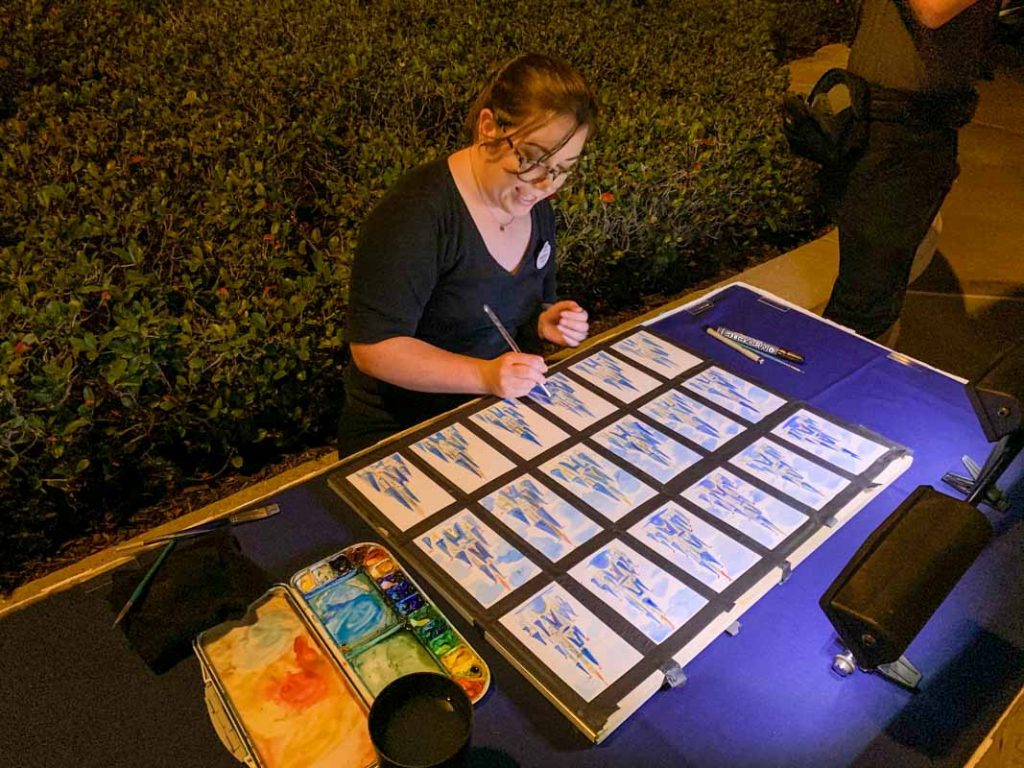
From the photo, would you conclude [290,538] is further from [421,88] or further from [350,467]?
[421,88]

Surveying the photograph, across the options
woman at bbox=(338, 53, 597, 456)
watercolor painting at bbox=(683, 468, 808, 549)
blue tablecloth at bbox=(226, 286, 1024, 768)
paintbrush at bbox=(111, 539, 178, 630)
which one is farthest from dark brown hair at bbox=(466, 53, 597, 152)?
paintbrush at bbox=(111, 539, 178, 630)

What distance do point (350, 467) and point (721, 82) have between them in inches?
146

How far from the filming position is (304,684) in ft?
3.71

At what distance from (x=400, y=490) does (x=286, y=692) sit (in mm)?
430

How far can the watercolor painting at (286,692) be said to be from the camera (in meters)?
1.05

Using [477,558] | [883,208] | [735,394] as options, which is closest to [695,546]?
[477,558]

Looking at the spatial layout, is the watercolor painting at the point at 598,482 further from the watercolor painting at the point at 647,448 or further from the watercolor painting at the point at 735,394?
the watercolor painting at the point at 735,394

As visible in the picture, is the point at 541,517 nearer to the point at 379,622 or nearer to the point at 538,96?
the point at 379,622

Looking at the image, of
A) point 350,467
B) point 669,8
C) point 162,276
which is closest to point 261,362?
point 162,276

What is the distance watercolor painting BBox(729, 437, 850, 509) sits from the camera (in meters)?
1.46

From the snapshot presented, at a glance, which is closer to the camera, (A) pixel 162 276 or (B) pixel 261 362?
(B) pixel 261 362

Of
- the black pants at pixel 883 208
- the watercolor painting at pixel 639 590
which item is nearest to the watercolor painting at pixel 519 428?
the watercolor painting at pixel 639 590

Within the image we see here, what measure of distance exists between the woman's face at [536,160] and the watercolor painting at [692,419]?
52 cm

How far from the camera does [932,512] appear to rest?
1185mm
